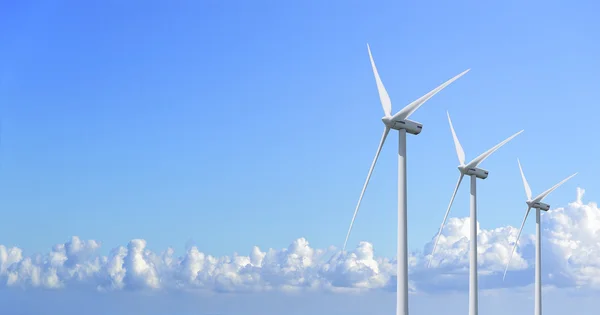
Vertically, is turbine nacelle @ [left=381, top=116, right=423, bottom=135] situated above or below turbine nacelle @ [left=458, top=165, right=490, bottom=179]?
below

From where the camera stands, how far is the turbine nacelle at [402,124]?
190 feet

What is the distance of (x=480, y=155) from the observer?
71312mm

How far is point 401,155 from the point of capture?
185 ft

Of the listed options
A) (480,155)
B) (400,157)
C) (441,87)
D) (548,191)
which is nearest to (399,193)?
(400,157)

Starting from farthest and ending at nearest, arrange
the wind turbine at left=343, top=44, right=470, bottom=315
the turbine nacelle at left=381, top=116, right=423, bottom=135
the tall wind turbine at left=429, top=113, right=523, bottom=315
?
the tall wind turbine at left=429, top=113, right=523, bottom=315
the turbine nacelle at left=381, top=116, right=423, bottom=135
the wind turbine at left=343, top=44, right=470, bottom=315

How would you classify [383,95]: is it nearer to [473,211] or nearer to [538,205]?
[473,211]

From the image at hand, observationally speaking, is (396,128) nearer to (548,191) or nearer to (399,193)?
(399,193)

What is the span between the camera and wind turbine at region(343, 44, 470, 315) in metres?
54.3

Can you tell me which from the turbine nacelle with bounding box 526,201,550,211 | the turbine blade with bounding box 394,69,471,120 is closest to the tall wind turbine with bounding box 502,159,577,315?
the turbine nacelle with bounding box 526,201,550,211

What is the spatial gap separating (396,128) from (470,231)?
1713 cm

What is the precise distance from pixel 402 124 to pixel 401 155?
97.0 inches

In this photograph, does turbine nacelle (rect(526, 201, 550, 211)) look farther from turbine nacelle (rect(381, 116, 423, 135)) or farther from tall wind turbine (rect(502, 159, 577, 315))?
turbine nacelle (rect(381, 116, 423, 135))

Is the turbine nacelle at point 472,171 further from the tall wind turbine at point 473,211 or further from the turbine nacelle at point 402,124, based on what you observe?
the turbine nacelle at point 402,124

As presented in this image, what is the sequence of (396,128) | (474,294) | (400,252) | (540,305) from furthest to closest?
(540,305) → (474,294) → (396,128) → (400,252)
